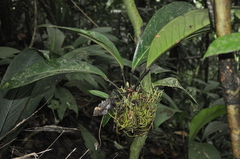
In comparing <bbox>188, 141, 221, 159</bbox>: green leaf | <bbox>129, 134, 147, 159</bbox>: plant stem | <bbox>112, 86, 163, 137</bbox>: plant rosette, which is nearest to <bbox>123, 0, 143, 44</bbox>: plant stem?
<bbox>112, 86, 163, 137</bbox>: plant rosette

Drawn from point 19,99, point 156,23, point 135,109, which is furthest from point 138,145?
point 19,99

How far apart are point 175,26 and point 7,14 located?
183 cm

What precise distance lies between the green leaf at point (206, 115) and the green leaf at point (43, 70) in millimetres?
746

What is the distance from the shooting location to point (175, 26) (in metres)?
0.57

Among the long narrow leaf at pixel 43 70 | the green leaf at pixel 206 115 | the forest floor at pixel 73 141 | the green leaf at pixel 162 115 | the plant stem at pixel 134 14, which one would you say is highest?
the plant stem at pixel 134 14

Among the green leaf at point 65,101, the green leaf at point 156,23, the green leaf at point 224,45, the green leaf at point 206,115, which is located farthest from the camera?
the green leaf at point 65,101

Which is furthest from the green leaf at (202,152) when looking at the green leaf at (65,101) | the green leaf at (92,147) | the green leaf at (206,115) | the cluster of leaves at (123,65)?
the green leaf at (65,101)

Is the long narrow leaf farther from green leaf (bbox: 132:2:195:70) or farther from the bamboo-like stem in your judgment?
the bamboo-like stem

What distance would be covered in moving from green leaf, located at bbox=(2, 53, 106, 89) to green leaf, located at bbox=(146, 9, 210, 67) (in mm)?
187

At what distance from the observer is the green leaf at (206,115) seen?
46.8 inches

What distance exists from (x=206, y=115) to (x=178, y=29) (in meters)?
0.79

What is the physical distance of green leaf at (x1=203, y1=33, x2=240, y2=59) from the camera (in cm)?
32

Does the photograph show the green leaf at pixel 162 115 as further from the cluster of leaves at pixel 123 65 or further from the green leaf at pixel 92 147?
the green leaf at pixel 92 147

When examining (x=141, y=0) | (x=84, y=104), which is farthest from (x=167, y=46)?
(x=141, y=0)
